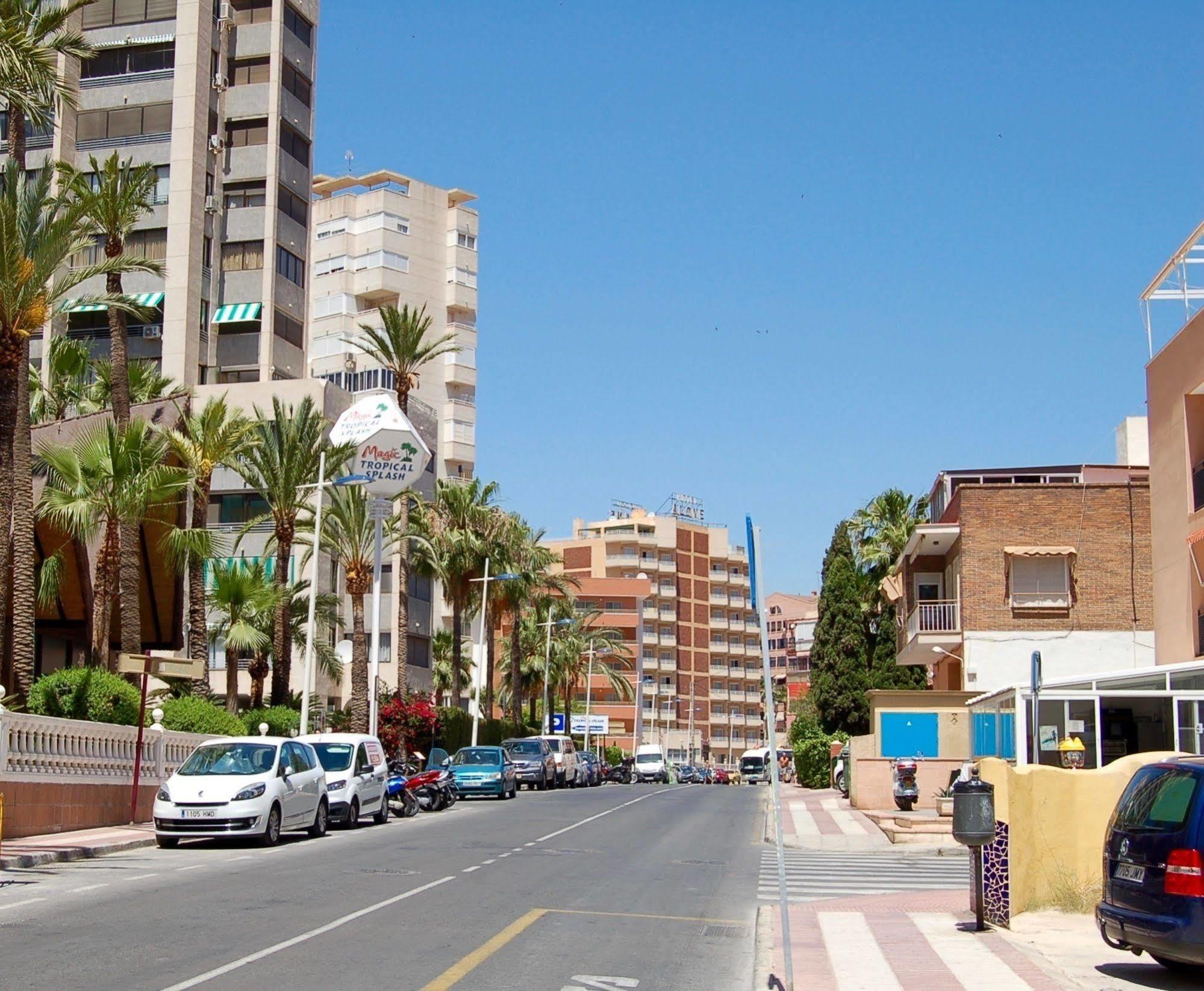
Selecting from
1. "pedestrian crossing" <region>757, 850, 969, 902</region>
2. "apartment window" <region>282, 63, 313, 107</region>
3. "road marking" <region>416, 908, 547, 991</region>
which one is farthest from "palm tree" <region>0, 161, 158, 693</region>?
"apartment window" <region>282, 63, 313, 107</region>

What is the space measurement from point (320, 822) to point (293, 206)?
1846 inches

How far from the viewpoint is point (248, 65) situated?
66.9 meters

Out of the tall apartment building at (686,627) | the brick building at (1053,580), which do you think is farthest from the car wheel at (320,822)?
the tall apartment building at (686,627)

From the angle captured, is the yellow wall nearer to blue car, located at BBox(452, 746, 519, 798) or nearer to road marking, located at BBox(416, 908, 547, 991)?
road marking, located at BBox(416, 908, 547, 991)

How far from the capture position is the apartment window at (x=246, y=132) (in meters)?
66.3

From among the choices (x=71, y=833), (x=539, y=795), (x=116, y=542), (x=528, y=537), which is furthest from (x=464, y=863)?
(x=528, y=537)

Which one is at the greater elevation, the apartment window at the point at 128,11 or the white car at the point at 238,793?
the apartment window at the point at 128,11

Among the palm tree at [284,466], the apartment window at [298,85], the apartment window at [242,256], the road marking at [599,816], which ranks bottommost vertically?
the road marking at [599,816]

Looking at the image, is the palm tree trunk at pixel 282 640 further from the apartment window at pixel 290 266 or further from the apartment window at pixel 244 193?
the apartment window at pixel 244 193

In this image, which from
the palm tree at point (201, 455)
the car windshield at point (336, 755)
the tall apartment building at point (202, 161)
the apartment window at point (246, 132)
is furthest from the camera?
the apartment window at point (246, 132)

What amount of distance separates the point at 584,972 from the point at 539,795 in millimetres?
39246

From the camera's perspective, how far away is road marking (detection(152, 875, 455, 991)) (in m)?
10.5

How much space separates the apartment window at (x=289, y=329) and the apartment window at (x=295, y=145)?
301 inches

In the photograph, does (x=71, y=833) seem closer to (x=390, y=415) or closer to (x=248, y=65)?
(x=390, y=415)
